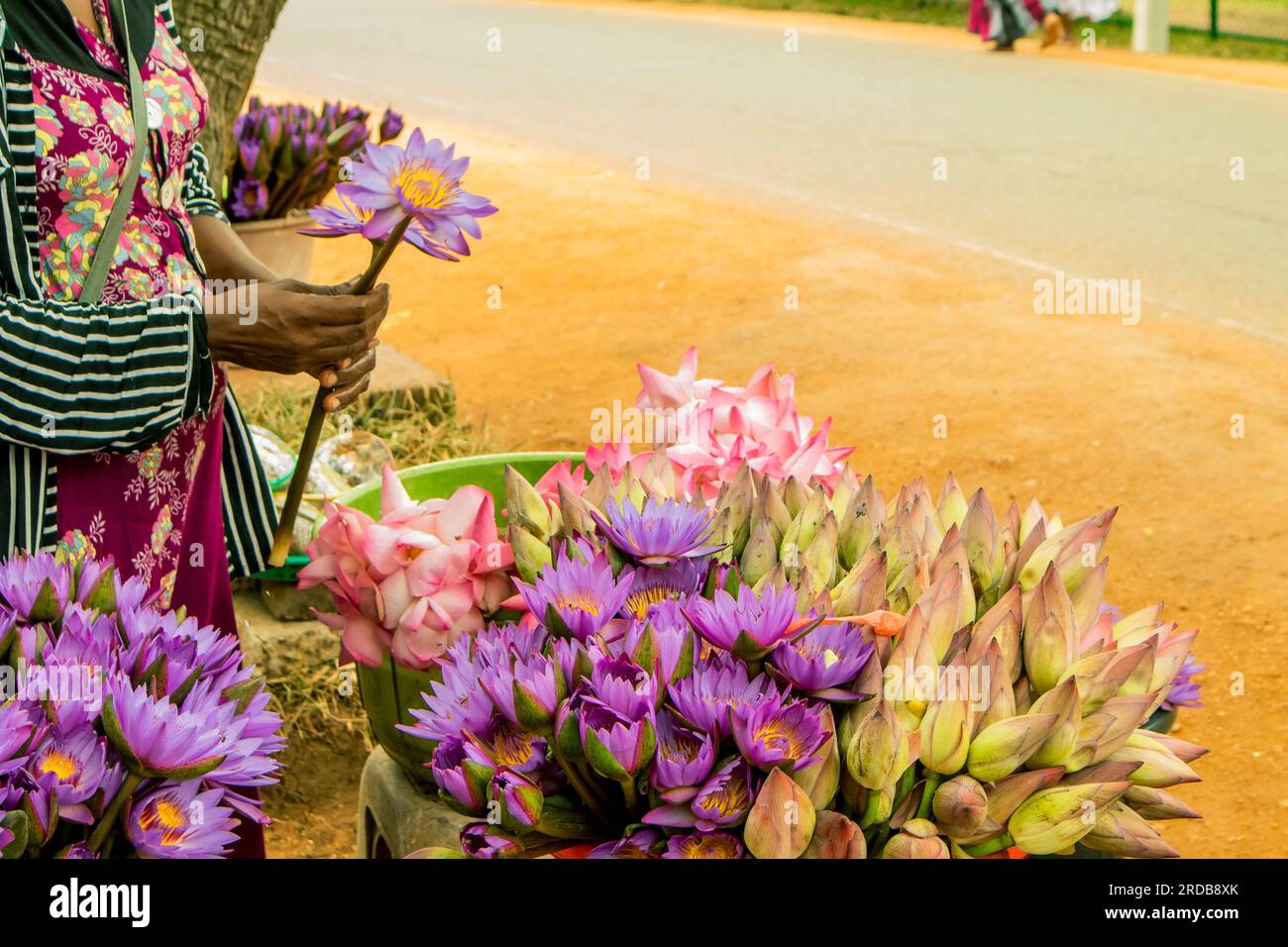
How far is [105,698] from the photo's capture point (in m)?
0.96

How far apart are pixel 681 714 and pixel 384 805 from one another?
66cm

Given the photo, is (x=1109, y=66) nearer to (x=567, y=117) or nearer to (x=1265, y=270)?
(x=567, y=117)

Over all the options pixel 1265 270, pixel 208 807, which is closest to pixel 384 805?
pixel 208 807

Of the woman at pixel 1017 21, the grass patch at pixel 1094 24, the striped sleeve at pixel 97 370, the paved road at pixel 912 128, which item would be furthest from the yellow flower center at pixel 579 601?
the grass patch at pixel 1094 24

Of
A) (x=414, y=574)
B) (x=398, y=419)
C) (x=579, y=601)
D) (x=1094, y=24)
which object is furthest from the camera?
(x=1094, y=24)

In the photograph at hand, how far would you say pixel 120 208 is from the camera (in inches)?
64.2

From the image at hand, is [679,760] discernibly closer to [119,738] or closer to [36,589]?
[119,738]

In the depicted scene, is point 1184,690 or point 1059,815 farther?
point 1184,690

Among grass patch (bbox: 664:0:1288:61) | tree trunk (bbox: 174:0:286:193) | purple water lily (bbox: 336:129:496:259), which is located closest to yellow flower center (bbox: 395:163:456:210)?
purple water lily (bbox: 336:129:496:259)

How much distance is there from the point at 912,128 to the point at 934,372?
14.5ft

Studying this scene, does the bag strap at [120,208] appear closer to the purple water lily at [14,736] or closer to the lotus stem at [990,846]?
the purple water lily at [14,736]

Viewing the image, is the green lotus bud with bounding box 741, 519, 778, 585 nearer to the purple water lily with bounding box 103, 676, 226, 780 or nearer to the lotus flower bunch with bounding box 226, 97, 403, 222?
the purple water lily with bounding box 103, 676, 226, 780

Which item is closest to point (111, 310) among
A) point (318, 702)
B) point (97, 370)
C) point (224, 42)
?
point (97, 370)
